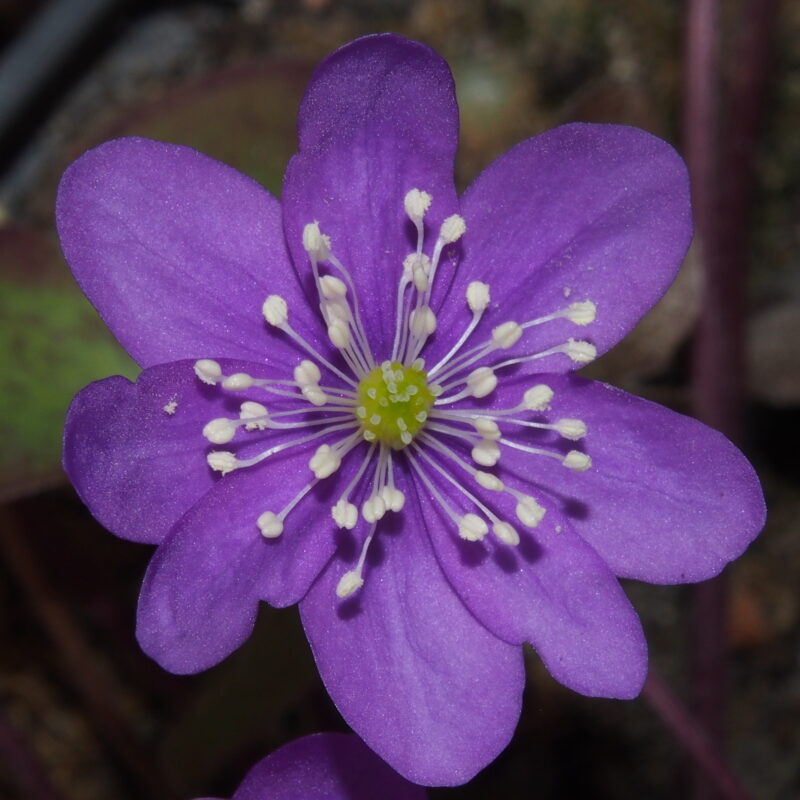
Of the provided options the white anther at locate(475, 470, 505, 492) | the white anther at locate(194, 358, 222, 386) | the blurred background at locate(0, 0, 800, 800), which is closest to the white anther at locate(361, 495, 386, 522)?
the white anther at locate(475, 470, 505, 492)

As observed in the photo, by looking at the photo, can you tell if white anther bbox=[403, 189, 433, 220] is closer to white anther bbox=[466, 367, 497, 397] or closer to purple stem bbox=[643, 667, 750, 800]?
white anther bbox=[466, 367, 497, 397]

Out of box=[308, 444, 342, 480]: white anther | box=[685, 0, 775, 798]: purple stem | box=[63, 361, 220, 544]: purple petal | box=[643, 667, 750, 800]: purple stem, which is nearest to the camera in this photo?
box=[63, 361, 220, 544]: purple petal

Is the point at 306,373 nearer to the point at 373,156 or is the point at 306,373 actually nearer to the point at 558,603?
the point at 373,156

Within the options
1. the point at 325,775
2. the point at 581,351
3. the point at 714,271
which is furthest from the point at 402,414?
the point at 714,271

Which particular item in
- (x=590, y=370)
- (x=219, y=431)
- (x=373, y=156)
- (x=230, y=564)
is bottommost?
(x=590, y=370)

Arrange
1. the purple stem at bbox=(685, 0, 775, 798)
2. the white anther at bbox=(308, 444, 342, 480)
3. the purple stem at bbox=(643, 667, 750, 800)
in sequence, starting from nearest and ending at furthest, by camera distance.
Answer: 1. the white anther at bbox=(308, 444, 342, 480)
2. the purple stem at bbox=(643, 667, 750, 800)
3. the purple stem at bbox=(685, 0, 775, 798)

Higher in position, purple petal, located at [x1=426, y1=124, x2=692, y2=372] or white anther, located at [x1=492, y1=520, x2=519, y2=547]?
purple petal, located at [x1=426, y1=124, x2=692, y2=372]

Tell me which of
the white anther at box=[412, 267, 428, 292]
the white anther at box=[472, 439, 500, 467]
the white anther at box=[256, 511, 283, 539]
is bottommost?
the white anther at box=[472, 439, 500, 467]

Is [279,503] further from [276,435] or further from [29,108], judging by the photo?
[29,108]
